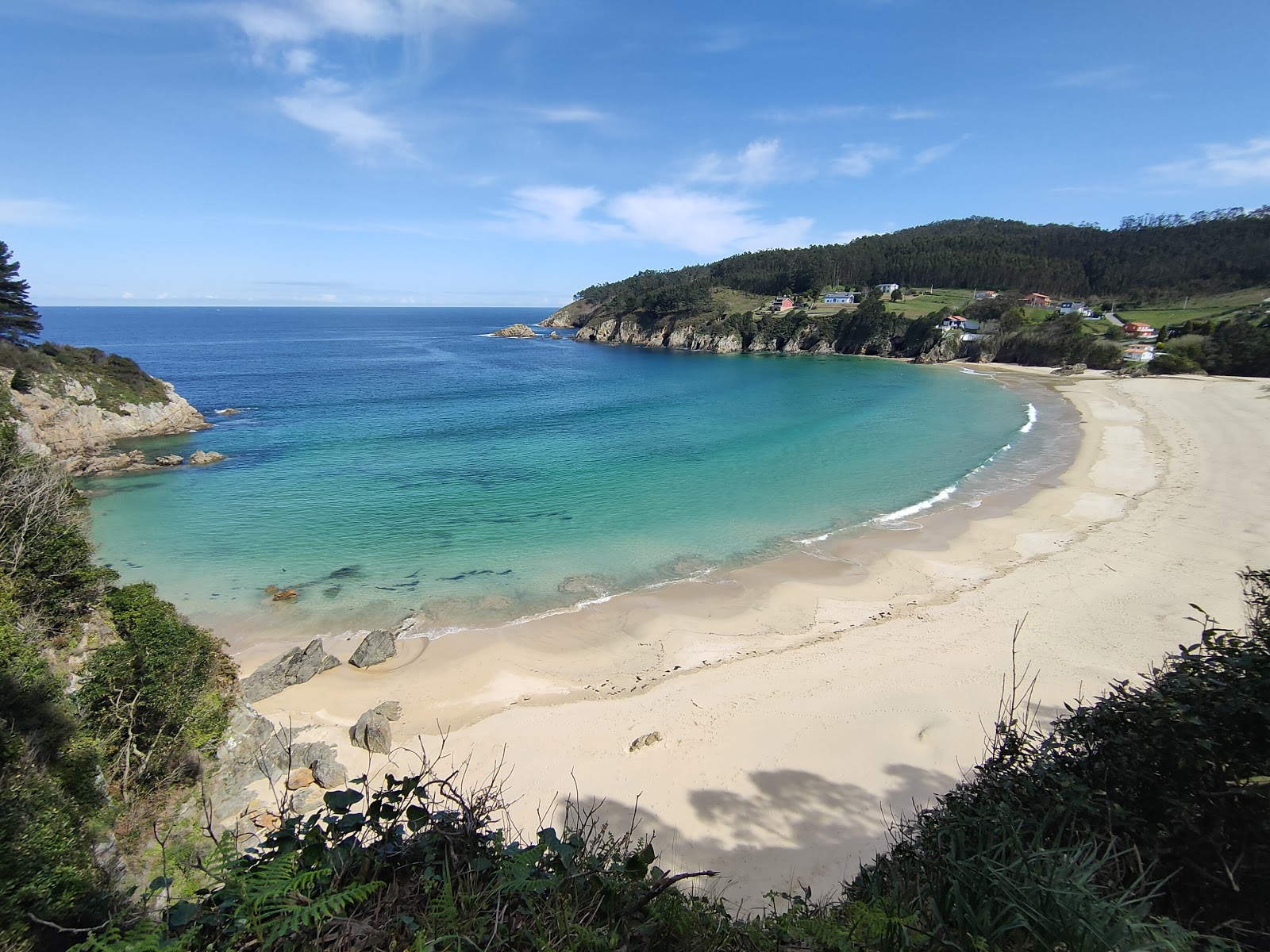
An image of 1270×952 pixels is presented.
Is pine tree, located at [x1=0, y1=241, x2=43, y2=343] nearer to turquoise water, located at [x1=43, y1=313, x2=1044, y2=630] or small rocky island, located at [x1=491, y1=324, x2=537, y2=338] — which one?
turquoise water, located at [x1=43, y1=313, x2=1044, y2=630]

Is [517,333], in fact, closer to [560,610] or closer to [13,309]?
[13,309]

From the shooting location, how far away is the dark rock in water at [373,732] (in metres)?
11.7

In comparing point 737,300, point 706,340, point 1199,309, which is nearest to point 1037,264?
point 1199,309

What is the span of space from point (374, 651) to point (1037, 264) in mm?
142259

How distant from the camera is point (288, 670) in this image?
47.2ft

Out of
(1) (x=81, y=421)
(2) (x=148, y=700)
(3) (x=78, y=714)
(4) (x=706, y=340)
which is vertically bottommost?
(2) (x=148, y=700)

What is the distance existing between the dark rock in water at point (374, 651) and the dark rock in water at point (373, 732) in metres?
2.49

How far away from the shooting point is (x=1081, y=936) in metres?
2.70

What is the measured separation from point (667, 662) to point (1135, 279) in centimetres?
13835

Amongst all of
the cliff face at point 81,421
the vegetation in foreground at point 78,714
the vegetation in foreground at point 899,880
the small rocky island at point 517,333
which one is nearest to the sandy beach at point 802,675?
the vegetation in foreground at point 78,714

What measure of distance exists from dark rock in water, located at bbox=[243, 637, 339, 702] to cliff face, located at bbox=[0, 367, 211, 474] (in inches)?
1005

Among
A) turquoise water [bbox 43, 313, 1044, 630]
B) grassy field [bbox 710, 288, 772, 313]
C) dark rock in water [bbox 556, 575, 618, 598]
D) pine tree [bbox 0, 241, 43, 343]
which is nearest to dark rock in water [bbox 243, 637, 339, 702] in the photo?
turquoise water [bbox 43, 313, 1044, 630]

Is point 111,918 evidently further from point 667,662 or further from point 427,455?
point 427,455

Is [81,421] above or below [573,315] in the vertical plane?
below
